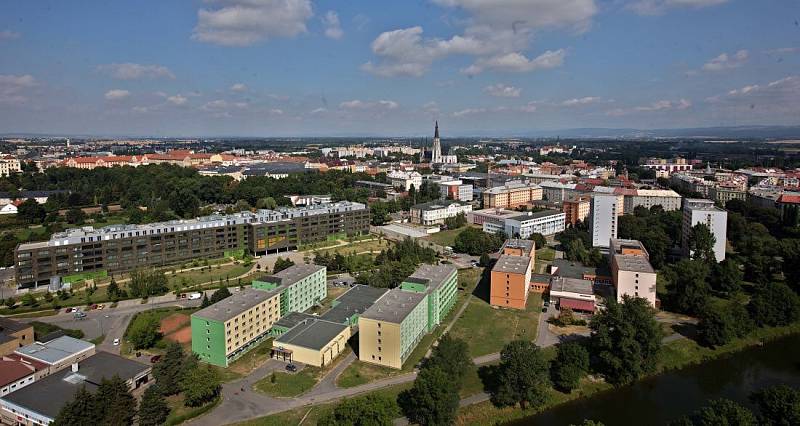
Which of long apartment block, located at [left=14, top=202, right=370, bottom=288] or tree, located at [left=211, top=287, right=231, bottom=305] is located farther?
long apartment block, located at [left=14, top=202, right=370, bottom=288]

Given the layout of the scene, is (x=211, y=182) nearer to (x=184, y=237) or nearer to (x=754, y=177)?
(x=184, y=237)

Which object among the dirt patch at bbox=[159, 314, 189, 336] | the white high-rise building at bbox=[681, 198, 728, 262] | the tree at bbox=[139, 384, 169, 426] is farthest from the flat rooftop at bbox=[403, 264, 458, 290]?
the white high-rise building at bbox=[681, 198, 728, 262]

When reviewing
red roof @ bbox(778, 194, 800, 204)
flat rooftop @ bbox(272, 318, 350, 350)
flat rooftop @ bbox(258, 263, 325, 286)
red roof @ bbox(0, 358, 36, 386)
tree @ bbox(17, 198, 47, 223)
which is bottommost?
red roof @ bbox(0, 358, 36, 386)

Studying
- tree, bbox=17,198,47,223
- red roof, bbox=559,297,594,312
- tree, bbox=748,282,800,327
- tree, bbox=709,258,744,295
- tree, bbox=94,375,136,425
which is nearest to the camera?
tree, bbox=94,375,136,425

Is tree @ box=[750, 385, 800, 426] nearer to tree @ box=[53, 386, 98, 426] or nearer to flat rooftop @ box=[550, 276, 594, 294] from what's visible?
flat rooftop @ box=[550, 276, 594, 294]

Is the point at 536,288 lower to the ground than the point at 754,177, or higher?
lower

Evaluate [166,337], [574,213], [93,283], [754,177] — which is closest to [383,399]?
[166,337]

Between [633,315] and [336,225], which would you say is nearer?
[633,315]
